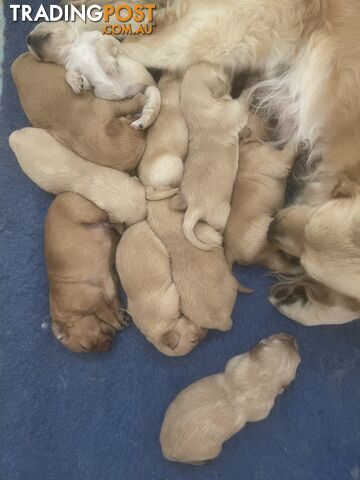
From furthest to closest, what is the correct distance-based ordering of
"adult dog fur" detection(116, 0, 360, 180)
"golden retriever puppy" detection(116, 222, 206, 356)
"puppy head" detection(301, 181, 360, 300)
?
"golden retriever puppy" detection(116, 222, 206, 356), "adult dog fur" detection(116, 0, 360, 180), "puppy head" detection(301, 181, 360, 300)

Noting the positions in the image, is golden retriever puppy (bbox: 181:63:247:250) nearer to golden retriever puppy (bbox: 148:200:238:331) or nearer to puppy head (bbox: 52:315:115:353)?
golden retriever puppy (bbox: 148:200:238:331)

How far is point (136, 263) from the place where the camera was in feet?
5.78

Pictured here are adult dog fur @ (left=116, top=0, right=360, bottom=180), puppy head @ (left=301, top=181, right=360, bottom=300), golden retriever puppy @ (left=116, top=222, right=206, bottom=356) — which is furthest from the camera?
golden retriever puppy @ (left=116, top=222, right=206, bottom=356)

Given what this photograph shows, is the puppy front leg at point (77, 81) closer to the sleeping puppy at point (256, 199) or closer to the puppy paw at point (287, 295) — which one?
the sleeping puppy at point (256, 199)

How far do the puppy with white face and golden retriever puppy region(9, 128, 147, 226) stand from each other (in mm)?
472

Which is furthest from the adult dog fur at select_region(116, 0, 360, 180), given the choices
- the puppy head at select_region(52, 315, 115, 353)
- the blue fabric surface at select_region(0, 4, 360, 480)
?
the puppy head at select_region(52, 315, 115, 353)

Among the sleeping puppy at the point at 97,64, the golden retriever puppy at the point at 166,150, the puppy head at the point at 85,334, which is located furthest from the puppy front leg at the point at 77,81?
the puppy head at the point at 85,334

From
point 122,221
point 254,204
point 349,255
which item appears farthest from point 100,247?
point 349,255

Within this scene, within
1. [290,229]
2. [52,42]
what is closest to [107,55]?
[52,42]

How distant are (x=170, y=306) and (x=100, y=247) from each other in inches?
12.2

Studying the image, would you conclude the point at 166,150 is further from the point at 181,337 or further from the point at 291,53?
the point at 181,337

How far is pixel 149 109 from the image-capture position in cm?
182

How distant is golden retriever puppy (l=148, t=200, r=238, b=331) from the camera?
174cm

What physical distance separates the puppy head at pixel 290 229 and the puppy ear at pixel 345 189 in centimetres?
11
